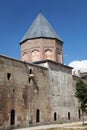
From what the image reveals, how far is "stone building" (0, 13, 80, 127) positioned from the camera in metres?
21.8

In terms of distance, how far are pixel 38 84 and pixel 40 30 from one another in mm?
8602

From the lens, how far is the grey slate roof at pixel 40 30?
100 feet

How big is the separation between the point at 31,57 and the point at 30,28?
15.3ft

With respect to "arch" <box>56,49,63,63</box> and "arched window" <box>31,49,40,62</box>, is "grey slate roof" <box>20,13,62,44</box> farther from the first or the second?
"arched window" <box>31,49,40,62</box>

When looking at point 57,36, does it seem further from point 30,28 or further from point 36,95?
point 36,95

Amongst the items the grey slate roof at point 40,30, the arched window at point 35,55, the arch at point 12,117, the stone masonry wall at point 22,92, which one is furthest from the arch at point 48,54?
the arch at point 12,117

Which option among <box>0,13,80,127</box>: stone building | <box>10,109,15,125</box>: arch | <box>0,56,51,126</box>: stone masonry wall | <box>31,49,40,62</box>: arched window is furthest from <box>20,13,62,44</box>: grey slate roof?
<box>10,109,15,125</box>: arch

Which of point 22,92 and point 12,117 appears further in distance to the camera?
point 22,92

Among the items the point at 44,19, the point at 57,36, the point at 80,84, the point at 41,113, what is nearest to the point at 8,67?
the point at 41,113

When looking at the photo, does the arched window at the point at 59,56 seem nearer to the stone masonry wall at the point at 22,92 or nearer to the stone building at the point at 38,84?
the stone building at the point at 38,84

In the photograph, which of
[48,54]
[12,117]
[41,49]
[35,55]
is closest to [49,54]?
[48,54]

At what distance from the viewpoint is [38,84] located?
25.5 m

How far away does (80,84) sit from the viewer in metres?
26.0

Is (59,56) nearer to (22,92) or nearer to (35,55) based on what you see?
(35,55)
